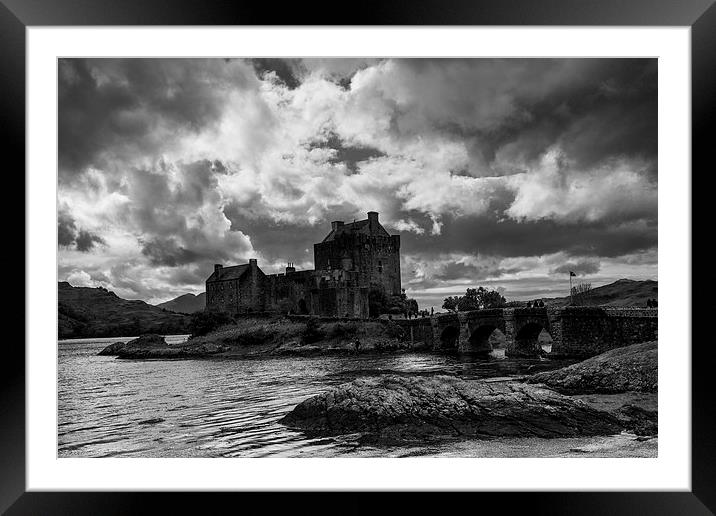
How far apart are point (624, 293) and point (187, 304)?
7562 mm

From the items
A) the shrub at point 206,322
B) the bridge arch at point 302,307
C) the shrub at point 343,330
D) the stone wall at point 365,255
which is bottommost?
the shrub at point 343,330

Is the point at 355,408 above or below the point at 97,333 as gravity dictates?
below

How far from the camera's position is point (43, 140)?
654cm

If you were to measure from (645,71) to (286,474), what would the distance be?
7.74m

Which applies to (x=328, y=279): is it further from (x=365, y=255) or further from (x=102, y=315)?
(x=102, y=315)

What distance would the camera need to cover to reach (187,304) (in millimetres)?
9828

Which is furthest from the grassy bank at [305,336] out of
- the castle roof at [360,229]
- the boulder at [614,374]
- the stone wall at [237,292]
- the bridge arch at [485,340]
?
the boulder at [614,374]

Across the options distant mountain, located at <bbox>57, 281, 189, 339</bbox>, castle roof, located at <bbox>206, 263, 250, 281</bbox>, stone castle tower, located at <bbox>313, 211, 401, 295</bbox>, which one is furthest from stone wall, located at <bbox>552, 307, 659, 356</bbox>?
distant mountain, located at <bbox>57, 281, 189, 339</bbox>

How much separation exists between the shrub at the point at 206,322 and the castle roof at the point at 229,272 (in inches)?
35.9

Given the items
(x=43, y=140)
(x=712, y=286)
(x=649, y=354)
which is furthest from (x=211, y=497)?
(x=649, y=354)

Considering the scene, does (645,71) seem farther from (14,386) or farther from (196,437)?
(14,386)

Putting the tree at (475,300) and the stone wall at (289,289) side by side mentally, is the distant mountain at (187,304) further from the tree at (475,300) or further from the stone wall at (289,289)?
the tree at (475,300)

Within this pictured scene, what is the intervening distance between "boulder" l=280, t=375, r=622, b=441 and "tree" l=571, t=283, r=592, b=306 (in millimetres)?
2000
